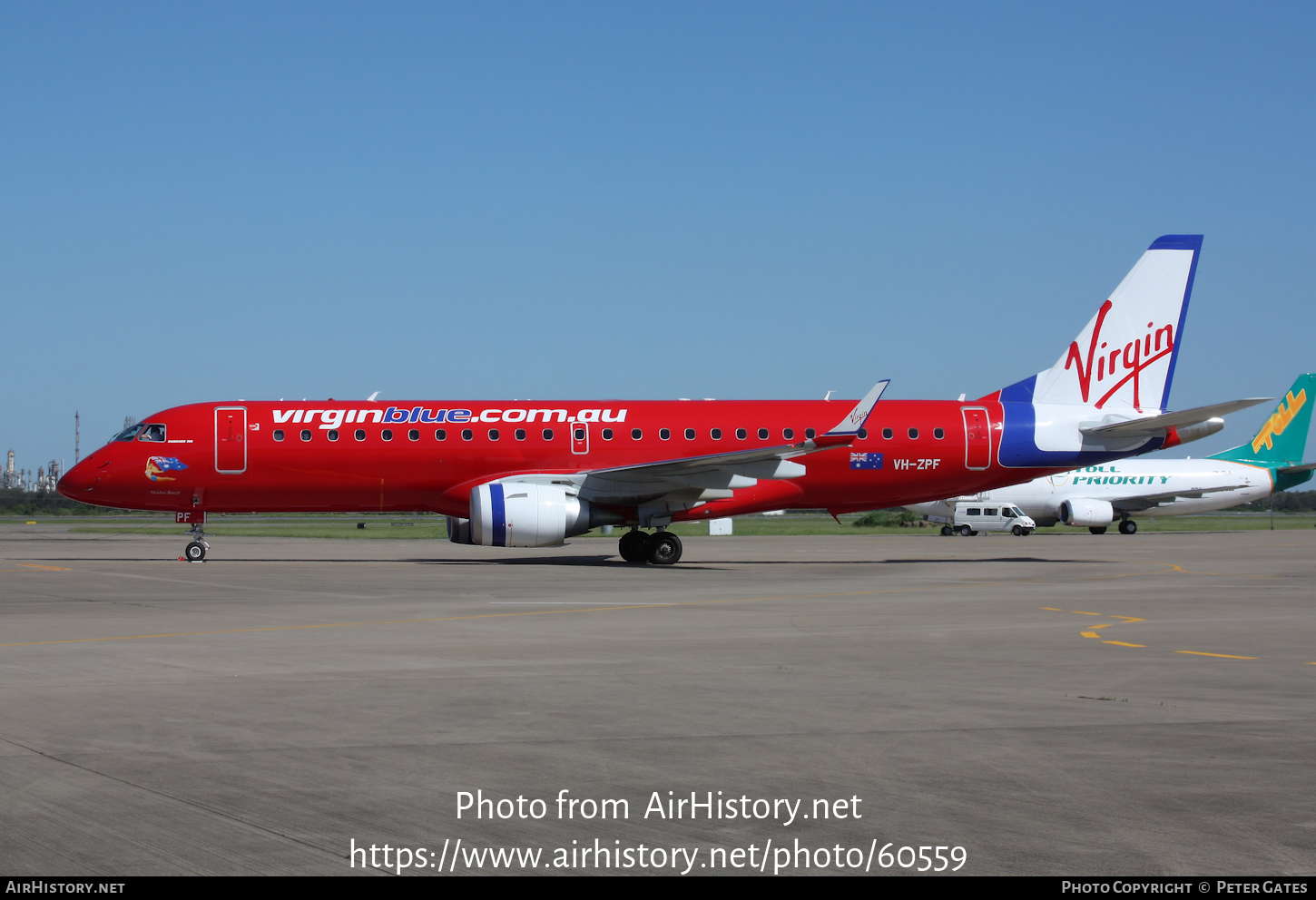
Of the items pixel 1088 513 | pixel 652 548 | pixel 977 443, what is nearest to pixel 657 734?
pixel 652 548

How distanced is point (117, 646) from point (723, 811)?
8825 millimetres

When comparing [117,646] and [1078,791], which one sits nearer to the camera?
[1078,791]

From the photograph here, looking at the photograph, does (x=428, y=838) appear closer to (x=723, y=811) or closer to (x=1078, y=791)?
(x=723, y=811)

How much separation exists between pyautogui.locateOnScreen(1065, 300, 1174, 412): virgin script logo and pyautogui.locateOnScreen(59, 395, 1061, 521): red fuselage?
169 inches

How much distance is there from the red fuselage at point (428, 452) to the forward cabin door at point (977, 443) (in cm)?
23

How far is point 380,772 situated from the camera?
21.9ft

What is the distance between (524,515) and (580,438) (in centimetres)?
367

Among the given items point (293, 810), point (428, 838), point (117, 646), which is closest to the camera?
point (428, 838)

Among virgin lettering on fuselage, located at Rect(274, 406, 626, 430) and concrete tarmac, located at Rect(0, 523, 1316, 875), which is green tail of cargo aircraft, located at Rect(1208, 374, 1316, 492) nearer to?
virgin lettering on fuselage, located at Rect(274, 406, 626, 430)

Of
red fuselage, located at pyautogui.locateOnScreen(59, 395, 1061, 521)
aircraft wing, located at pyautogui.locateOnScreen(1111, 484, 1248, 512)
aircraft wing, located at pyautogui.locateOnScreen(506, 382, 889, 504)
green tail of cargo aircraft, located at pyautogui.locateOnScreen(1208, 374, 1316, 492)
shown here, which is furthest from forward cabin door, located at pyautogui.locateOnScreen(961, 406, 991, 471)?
green tail of cargo aircraft, located at pyautogui.locateOnScreen(1208, 374, 1316, 492)

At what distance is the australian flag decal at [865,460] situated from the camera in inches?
1227

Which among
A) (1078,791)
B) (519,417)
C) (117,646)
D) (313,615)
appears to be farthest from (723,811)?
(519,417)

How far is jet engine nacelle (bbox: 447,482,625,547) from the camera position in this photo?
2758 centimetres

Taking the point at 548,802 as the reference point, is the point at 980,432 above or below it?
above
